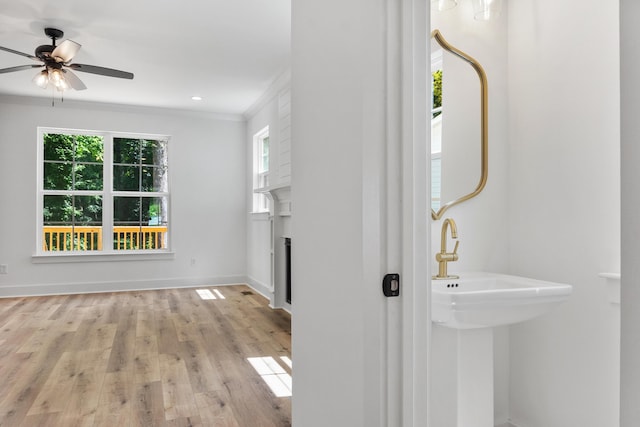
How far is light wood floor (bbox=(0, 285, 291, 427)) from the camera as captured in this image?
93.0 inches

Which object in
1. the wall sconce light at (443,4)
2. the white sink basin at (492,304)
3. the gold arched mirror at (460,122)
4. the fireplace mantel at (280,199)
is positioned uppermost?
the wall sconce light at (443,4)

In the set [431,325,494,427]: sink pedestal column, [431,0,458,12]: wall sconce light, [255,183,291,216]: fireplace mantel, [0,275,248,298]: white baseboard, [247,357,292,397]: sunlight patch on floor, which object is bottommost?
[247,357,292,397]: sunlight patch on floor

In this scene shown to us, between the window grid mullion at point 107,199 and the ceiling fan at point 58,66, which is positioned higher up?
the ceiling fan at point 58,66

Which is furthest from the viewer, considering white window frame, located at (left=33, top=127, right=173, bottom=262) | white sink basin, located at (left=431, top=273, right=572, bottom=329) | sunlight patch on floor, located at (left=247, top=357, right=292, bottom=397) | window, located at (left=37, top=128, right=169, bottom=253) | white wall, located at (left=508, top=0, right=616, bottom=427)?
window, located at (left=37, top=128, right=169, bottom=253)

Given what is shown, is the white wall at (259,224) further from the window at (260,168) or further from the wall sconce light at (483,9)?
the wall sconce light at (483,9)

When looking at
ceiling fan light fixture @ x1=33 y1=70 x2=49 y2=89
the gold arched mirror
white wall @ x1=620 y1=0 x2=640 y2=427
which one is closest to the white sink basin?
the gold arched mirror

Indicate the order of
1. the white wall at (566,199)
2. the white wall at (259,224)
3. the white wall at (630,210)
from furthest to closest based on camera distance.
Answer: the white wall at (259,224), the white wall at (566,199), the white wall at (630,210)

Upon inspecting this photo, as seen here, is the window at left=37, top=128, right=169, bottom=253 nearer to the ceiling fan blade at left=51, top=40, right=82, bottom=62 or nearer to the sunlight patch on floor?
the ceiling fan blade at left=51, top=40, right=82, bottom=62

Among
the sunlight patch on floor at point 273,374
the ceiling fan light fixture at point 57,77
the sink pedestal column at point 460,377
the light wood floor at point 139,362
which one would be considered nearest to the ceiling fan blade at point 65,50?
the ceiling fan light fixture at point 57,77

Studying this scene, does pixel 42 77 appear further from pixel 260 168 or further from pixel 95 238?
pixel 260 168

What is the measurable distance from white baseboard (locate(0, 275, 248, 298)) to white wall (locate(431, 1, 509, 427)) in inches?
197

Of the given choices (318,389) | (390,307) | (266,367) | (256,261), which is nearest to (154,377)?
(266,367)

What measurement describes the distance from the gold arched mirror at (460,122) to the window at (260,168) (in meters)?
4.24

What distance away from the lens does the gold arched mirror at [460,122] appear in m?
2.17
